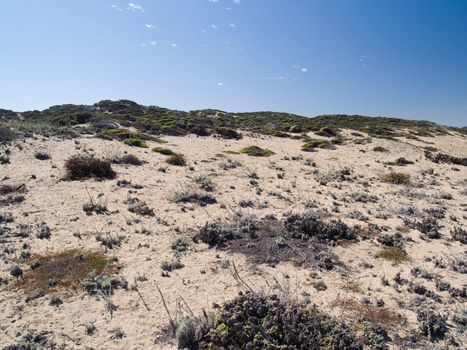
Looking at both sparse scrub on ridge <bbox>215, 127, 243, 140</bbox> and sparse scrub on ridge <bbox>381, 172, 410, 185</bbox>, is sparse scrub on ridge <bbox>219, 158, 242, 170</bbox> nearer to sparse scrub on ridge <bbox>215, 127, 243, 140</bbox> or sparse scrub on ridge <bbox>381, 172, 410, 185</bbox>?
sparse scrub on ridge <bbox>381, 172, 410, 185</bbox>

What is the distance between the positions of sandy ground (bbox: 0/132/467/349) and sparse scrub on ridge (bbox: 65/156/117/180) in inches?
22.5

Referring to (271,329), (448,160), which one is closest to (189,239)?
(271,329)

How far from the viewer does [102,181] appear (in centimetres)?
1670

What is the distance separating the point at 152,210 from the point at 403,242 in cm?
861

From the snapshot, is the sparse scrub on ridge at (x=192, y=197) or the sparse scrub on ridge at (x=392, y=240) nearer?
the sparse scrub on ridge at (x=392, y=240)

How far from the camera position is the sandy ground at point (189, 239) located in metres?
6.92

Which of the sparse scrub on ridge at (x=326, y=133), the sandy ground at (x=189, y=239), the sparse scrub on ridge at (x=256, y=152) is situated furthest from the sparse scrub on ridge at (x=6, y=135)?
the sparse scrub on ridge at (x=326, y=133)

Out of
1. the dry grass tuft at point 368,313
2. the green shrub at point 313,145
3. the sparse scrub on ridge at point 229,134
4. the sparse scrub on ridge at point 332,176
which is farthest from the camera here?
the sparse scrub on ridge at point 229,134

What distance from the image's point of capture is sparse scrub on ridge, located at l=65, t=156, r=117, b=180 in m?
17.0

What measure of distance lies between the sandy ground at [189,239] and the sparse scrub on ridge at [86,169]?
0.57m

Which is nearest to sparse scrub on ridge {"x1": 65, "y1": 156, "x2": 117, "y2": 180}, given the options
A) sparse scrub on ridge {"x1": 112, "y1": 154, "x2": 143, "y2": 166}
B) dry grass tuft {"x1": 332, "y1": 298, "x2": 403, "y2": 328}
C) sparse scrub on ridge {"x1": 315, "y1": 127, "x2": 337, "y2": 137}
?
sparse scrub on ridge {"x1": 112, "y1": 154, "x2": 143, "y2": 166}

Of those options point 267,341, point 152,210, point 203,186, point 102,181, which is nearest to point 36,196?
point 102,181

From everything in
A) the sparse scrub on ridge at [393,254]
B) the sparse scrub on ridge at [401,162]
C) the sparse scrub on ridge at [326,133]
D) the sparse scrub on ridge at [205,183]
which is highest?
the sparse scrub on ridge at [326,133]

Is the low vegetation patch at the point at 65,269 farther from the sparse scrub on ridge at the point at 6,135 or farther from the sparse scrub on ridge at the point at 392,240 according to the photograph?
the sparse scrub on ridge at the point at 6,135
